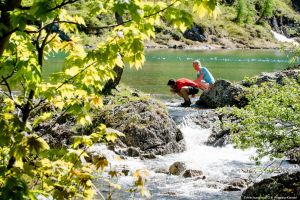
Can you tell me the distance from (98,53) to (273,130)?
641cm

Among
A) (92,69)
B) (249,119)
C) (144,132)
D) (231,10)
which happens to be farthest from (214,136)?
(231,10)

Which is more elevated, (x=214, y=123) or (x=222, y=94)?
(x=222, y=94)

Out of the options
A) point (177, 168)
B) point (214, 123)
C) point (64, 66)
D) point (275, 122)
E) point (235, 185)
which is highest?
point (64, 66)

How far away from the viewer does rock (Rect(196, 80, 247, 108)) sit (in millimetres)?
24828

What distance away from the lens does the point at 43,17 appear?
4281 mm

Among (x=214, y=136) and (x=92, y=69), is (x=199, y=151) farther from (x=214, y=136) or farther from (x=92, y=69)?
(x=92, y=69)

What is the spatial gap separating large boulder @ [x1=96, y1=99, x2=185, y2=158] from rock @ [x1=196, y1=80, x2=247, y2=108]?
6619mm

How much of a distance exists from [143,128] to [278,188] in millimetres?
7633

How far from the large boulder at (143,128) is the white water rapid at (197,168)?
450 millimetres

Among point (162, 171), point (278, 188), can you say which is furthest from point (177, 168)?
point (278, 188)

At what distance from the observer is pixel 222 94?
25375 millimetres

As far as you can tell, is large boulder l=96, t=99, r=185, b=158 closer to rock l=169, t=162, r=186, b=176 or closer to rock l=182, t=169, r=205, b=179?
rock l=169, t=162, r=186, b=176

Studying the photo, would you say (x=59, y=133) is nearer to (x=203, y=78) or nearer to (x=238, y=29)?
(x=203, y=78)

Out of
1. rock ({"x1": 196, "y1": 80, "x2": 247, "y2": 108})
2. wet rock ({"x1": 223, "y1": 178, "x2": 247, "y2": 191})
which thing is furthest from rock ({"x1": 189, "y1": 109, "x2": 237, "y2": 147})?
wet rock ({"x1": 223, "y1": 178, "x2": 247, "y2": 191})
